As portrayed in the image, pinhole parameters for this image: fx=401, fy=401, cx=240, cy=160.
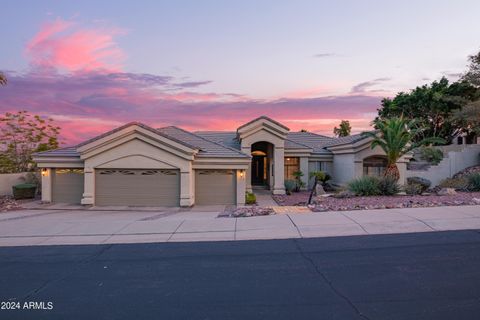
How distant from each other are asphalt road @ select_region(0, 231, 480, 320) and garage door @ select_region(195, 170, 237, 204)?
11.6m

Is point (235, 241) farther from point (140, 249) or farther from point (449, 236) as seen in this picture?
point (449, 236)

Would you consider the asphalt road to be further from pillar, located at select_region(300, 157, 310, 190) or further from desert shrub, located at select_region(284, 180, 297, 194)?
pillar, located at select_region(300, 157, 310, 190)

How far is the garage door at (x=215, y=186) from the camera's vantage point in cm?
2125

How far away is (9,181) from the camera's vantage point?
25359mm

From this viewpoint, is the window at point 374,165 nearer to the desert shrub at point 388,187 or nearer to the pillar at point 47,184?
the desert shrub at point 388,187

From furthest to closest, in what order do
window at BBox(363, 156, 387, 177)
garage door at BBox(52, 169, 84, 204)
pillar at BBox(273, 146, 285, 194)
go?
1. window at BBox(363, 156, 387, 177)
2. pillar at BBox(273, 146, 285, 194)
3. garage door at BBox(52, 169, 84, 204)

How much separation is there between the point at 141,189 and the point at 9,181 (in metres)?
10.8

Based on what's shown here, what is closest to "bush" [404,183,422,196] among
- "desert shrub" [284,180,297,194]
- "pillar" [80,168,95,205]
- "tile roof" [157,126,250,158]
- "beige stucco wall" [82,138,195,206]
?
"tile roof" [157,126,250,158]

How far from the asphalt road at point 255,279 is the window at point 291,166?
19.3 metres

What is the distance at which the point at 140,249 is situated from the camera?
9.29 meters

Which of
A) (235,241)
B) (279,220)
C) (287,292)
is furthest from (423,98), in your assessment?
(287,292)

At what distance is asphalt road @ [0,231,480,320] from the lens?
17.7 feet

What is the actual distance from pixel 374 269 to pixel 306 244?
7.51 feet

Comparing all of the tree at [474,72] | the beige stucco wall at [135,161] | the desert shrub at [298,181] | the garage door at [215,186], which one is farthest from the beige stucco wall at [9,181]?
the tree at [474,72]
